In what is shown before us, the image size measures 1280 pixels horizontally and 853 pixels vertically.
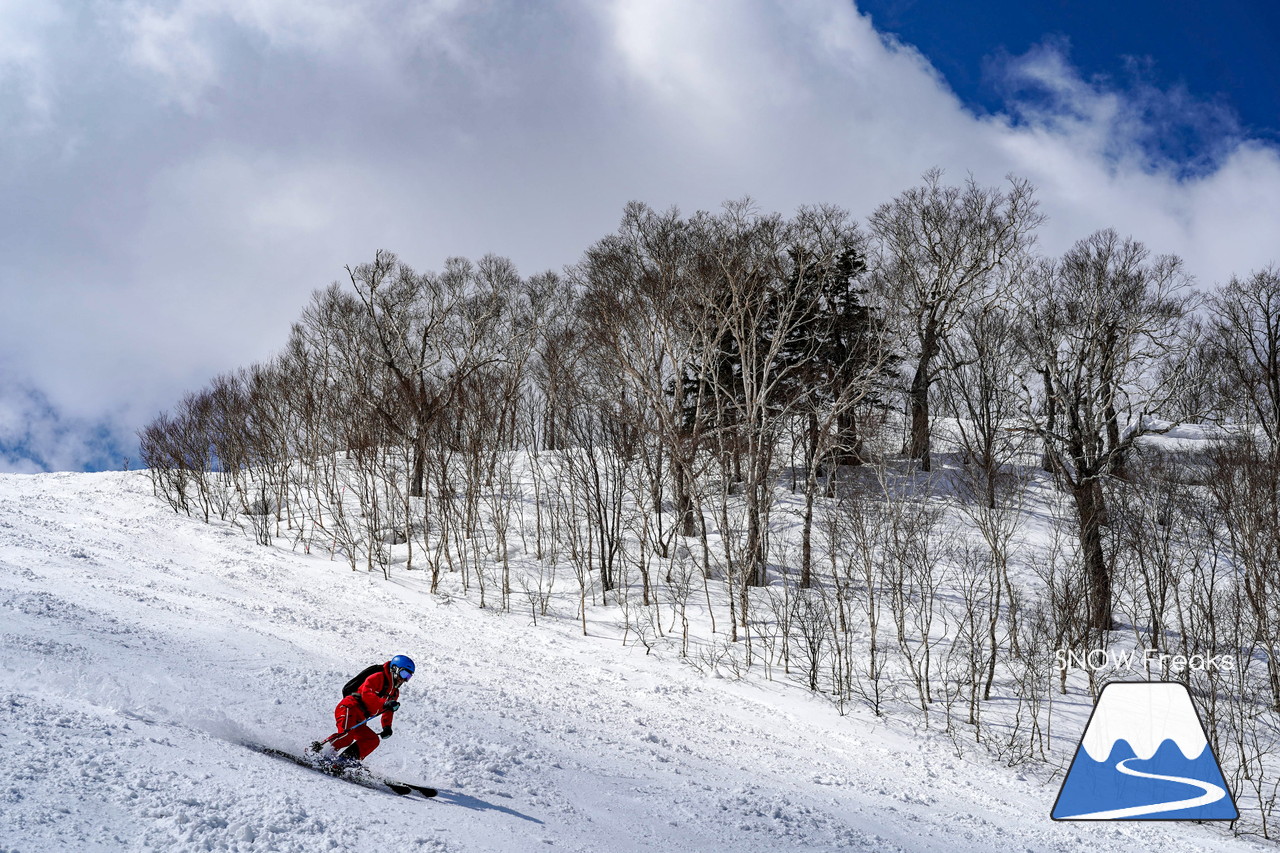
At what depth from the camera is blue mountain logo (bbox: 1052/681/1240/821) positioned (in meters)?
10.1

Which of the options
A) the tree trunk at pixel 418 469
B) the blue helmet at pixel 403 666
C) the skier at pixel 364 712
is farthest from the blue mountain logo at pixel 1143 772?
the tree trunk at pixel 418 469

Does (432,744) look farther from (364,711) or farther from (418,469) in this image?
(418,469)

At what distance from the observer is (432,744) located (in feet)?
28.4

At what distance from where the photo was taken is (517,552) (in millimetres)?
24688

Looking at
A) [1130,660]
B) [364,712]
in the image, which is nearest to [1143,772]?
[1130,660]

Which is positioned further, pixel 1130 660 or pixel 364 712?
pixel 1130 660

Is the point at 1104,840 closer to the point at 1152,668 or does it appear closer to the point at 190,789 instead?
the point at 1152,668

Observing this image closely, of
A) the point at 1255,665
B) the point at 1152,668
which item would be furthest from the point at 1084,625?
the point at 1255,665

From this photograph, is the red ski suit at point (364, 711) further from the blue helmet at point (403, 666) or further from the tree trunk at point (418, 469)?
the tree trunk at point (418, 469)

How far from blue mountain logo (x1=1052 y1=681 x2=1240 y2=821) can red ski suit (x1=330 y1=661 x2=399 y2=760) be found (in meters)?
8.65

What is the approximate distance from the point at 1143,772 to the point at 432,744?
33.7ft

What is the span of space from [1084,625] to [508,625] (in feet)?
49.9

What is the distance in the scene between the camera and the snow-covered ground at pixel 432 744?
564 cm

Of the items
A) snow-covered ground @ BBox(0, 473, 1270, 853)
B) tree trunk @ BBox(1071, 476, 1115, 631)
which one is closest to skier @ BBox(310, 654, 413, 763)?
snow-covered ground @ BBox(0, 473, 1270, 853)
